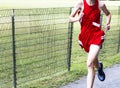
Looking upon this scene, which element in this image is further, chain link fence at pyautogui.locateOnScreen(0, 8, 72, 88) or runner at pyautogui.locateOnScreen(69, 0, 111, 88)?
chain link fence at pyautogui.locateOnScreen(0, 8, 72, 88)

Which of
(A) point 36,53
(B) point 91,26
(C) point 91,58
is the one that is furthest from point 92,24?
(A) point 36,53

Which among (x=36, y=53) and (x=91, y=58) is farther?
(x=36, y=53)

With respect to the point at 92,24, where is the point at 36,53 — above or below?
below

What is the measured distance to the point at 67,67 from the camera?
9062 mm

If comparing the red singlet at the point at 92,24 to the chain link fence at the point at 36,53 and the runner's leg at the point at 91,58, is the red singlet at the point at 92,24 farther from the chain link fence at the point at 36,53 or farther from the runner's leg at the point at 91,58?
the chain link fence at the point at 36,53

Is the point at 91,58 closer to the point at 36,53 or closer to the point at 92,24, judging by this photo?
the point at 92,24

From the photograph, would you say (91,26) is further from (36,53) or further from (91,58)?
(36,53)

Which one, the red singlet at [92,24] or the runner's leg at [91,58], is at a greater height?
the red singlet at [92,24]

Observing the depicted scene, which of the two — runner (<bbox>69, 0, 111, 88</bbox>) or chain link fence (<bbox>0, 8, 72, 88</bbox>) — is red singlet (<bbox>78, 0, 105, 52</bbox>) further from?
chain link fence (<bbox>0, 8, 72, 88</bbox>)

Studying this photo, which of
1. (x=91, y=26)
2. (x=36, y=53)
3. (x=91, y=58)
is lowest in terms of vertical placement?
(x=36, y=53)

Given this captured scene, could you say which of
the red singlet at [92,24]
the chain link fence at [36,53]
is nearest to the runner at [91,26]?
the red singlet at [92,24]

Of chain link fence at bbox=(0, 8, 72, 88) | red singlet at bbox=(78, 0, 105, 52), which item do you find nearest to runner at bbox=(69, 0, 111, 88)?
red singlet at bbox=(78, 0, 105, 52)

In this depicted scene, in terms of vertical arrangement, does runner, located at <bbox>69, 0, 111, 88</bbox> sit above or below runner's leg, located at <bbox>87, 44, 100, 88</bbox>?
above

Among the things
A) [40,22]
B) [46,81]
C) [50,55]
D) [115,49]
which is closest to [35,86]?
[46,81]
